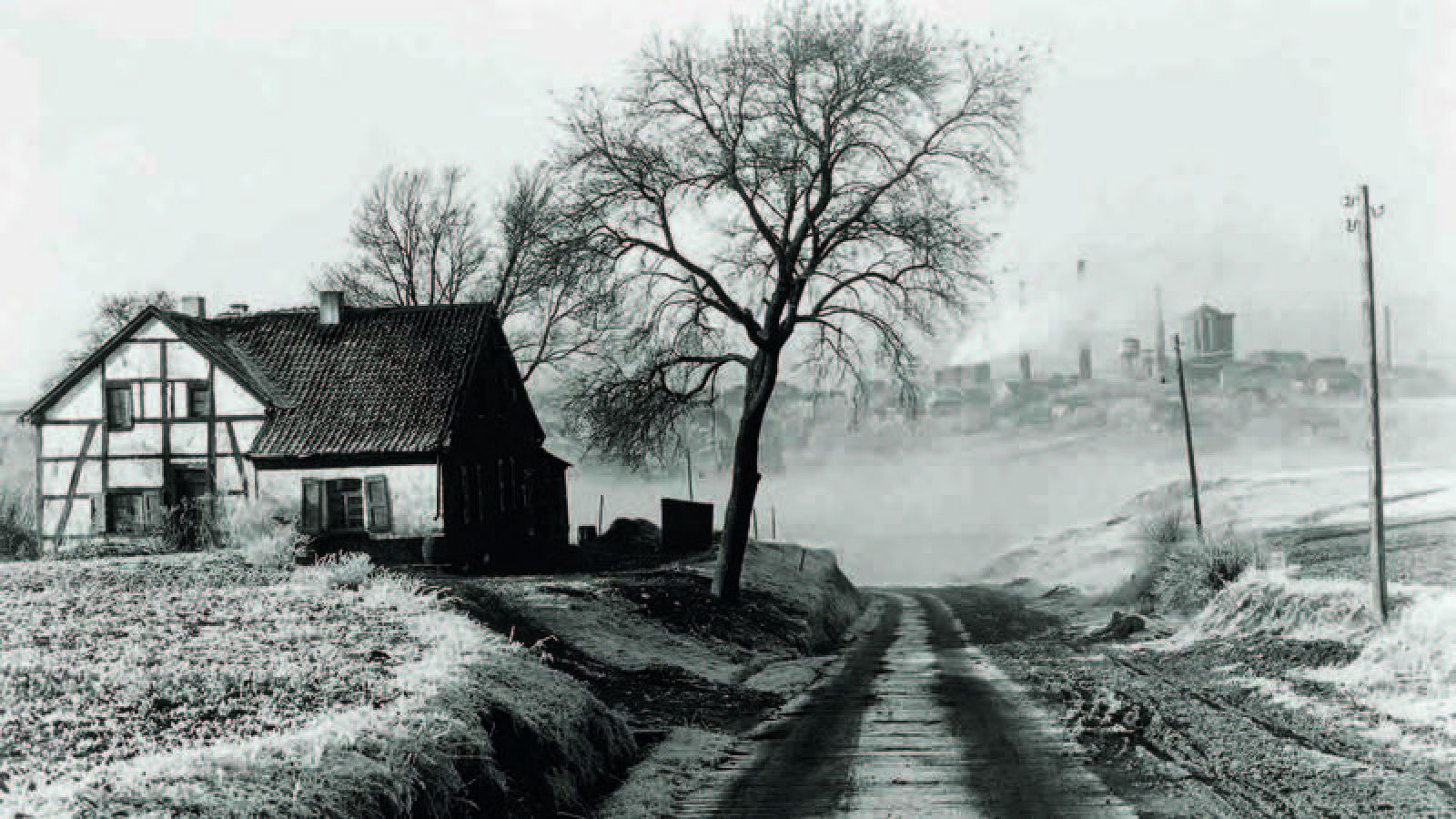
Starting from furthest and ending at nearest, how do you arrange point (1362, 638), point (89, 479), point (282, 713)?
1. point (89, 479)
2. point (1362, 638)
3. point (282, 713)

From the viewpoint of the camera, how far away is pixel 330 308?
41.1m

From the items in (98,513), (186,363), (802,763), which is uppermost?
(186,363)

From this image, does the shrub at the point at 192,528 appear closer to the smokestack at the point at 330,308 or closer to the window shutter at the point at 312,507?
the window shutter at the point at 312,507

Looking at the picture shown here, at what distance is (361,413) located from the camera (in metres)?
37.4

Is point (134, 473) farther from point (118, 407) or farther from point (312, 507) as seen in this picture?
point (312, 507)

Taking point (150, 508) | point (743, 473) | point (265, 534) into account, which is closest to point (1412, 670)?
point (743, 473)

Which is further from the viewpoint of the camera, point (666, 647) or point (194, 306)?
point (194, 306)

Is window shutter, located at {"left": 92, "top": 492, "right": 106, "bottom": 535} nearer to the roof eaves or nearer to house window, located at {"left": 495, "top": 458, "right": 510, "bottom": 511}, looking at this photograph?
the roof eaves

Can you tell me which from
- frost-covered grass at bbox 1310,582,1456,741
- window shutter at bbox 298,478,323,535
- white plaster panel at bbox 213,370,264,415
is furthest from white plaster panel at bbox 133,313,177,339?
frost-covered grass at bbox 1310,582,1456,741

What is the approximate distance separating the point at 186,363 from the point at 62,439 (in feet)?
14.1

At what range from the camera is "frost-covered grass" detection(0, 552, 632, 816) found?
25.6 feet

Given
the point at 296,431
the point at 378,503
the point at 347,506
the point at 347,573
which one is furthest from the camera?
the point at 296,431

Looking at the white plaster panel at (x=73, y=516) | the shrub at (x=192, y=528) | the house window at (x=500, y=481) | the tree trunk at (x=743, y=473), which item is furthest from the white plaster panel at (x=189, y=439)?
the tree trunk at (x=743, y=473)

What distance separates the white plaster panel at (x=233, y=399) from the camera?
3806 centimetres
